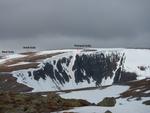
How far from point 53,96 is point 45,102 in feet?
10.2

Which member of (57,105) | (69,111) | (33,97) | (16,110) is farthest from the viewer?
(33,97)

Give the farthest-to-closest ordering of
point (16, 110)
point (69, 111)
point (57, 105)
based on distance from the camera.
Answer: point (57, 105) → point (16, 110) → point (69, 111)

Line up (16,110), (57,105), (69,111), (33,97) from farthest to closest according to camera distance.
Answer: (33,97) < (57,105) < (16,110) < (69,111)

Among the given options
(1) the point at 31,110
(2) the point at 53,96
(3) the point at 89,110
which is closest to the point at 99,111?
(3) the point at 89,110

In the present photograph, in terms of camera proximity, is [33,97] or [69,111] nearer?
[69,111]

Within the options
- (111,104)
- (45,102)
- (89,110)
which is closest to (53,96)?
(45,102)

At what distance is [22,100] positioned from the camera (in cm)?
7862

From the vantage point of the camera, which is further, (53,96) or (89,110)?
(53,96)

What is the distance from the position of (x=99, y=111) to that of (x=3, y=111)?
1370cm

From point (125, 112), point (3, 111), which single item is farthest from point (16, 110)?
point (125, 112)

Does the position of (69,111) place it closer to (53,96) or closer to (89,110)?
(89,110)

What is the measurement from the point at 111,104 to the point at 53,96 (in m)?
9.51

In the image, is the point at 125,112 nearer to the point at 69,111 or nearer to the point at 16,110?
the point at 69,111

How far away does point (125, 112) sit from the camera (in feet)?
222
